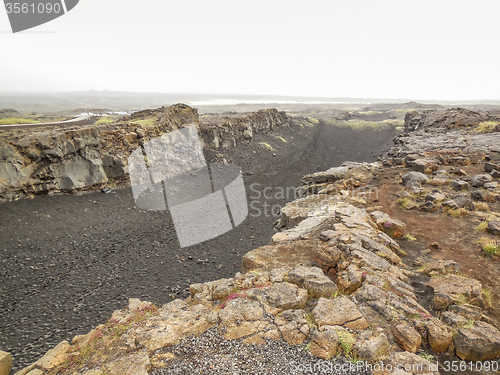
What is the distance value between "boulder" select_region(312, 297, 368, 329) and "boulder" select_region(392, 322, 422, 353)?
619 mm

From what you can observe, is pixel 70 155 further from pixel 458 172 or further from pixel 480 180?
pixel 458 172

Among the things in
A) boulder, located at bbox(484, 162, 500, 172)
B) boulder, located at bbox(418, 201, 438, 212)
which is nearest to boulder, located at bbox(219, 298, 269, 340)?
boulder, located at bbox(418, 201, 438, 212)

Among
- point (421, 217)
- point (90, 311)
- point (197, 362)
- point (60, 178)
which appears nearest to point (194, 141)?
point (60, 178)

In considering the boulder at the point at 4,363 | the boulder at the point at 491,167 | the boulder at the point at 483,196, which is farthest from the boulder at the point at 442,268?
the boulder at the point at 491,167

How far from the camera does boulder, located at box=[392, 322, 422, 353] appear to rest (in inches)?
201

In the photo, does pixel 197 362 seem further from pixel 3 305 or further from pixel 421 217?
pixel 421 217

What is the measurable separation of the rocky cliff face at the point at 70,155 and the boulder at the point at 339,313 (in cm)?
1921

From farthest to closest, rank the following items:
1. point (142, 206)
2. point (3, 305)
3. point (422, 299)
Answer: point (142, 206) → point (3, 305) → point (422, 299)

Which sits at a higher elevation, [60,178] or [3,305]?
[60,178]

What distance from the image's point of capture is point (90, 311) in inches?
407

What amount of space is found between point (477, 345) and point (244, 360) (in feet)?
15.7

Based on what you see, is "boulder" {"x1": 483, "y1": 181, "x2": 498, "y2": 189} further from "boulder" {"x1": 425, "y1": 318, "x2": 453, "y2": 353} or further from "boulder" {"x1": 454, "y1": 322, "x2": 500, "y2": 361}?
"boulder" {"x1": 425, "y1": 318, "x2": 453, "y2": 353}

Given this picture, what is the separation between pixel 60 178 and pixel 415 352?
2149 centimetres

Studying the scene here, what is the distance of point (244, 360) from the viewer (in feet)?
16.3
